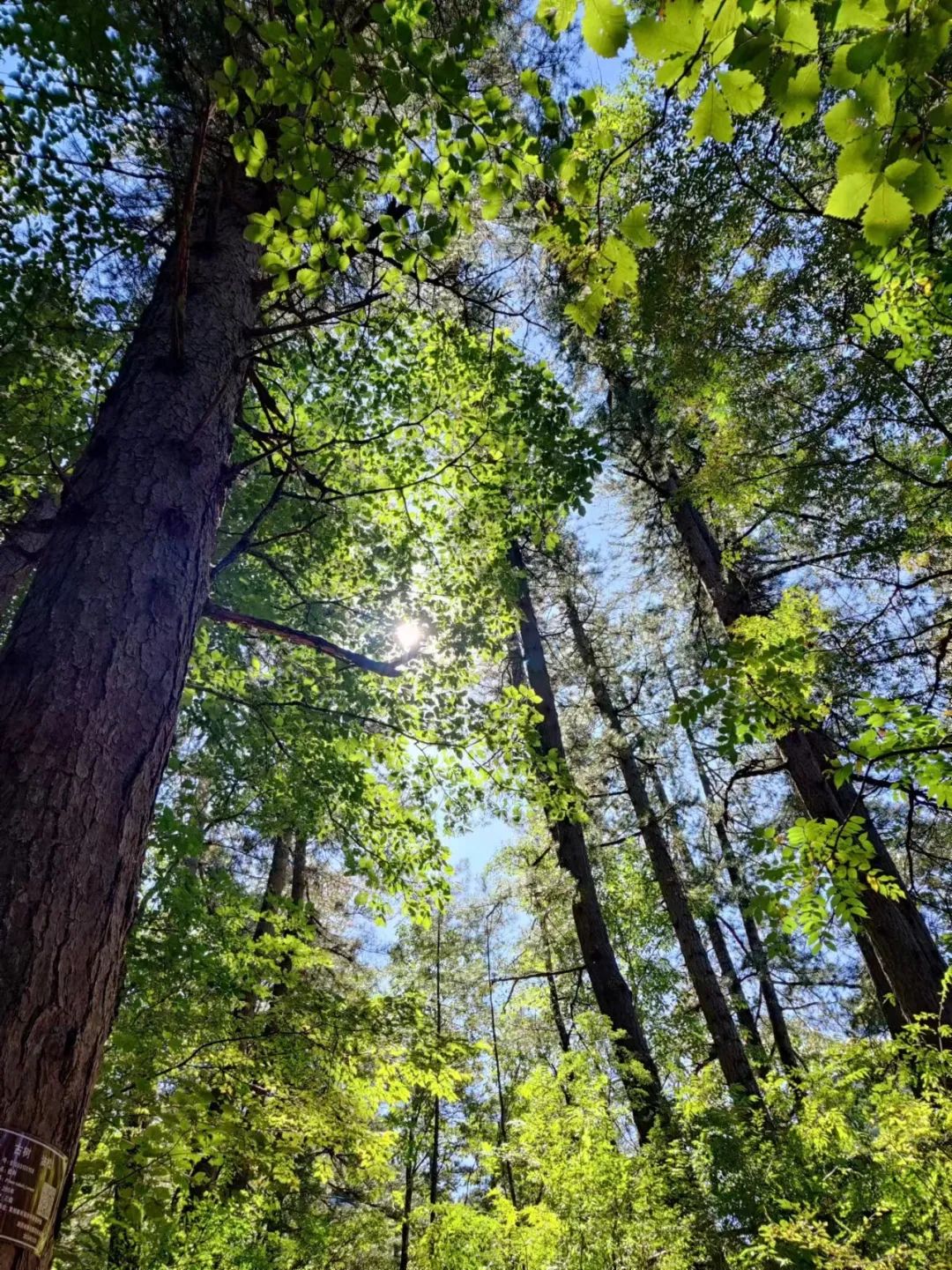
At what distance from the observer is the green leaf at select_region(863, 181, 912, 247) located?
1028mm

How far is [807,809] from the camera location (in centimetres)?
683

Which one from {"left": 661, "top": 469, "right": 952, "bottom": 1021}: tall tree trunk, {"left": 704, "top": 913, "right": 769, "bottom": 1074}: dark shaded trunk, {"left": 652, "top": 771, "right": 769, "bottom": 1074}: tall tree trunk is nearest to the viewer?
{"left": 661, "top": 469, "right": 952, "bottom": 1021}: tall tree trunk

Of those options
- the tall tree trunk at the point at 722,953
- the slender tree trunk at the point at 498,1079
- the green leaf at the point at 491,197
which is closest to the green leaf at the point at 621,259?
the green leaf at the point at 491,197

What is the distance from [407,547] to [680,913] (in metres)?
7.82

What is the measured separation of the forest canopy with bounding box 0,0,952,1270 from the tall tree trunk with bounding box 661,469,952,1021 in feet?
0.16

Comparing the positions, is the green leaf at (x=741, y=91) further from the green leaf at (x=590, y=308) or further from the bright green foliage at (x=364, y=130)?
the bright green foliage at (x=364, y=130)

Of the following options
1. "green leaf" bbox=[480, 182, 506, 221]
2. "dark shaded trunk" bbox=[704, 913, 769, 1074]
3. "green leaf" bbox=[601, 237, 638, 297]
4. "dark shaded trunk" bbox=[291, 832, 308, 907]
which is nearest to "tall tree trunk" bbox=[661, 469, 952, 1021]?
"green leaf" bbox=[601, 237, 638, 297]

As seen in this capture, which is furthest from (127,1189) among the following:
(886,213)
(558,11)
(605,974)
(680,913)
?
(680,913)

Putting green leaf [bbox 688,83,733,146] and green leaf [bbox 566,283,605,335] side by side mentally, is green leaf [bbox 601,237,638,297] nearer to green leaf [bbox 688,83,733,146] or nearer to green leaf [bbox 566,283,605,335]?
green leaf [bbox 566,283,605,335]

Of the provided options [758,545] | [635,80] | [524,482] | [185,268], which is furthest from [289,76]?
[758,545]

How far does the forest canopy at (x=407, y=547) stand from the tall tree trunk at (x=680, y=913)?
7.66 ft

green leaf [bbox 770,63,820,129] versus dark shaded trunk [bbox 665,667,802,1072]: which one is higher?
dark shaded trunk [bbox 665,667,802,1072]

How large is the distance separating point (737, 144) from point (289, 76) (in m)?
4.26

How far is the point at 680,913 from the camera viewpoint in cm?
1007
